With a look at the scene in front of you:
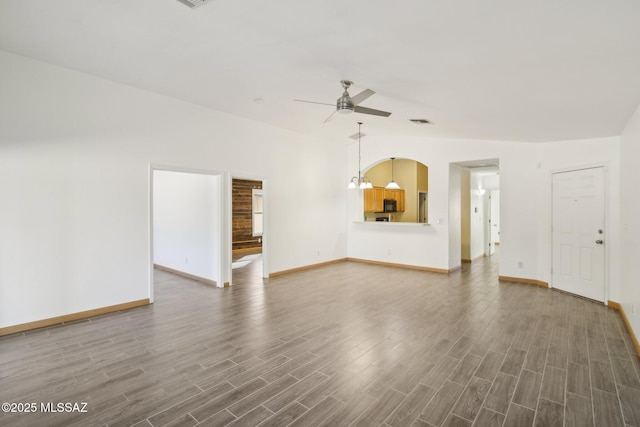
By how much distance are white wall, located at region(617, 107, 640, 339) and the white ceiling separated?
0.33 metres

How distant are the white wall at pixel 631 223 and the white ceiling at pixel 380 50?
329 millimetres

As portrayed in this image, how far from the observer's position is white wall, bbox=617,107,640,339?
3252 millimetres

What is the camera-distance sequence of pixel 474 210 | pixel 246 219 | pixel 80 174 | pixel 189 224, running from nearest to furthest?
pixel 80 174 → pixel 189 224 → pixel 474 210 → pixel 246 219

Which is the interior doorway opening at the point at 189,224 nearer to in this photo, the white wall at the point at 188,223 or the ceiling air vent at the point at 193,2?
the white wall at the point at 188,223

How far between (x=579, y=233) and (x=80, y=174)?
24.5ft

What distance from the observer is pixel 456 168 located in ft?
24.0

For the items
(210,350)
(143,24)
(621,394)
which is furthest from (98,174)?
(621,394)

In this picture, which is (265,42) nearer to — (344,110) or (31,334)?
(344,110)

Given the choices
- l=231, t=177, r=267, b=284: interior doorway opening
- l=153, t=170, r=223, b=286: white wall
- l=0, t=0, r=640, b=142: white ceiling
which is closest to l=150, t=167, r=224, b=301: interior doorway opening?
l=153, t=170, r=223, b=286: white wall

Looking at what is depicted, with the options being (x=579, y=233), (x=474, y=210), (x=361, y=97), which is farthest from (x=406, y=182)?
(x=361, y=97)

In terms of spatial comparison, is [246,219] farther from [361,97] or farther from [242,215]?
[361,97]

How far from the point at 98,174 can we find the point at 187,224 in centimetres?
242

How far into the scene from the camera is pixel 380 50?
273 cm

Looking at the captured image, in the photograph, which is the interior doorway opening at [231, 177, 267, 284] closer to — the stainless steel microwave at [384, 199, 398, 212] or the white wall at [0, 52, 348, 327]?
the stainless steel microwave at [384, 199, 398, 212]
